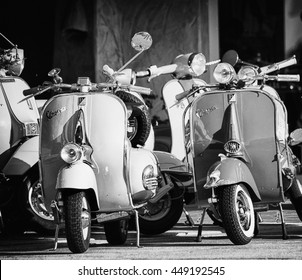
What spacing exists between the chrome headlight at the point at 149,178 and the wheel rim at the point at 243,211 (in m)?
0.53

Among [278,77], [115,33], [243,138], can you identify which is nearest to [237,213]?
Result: [243,138]

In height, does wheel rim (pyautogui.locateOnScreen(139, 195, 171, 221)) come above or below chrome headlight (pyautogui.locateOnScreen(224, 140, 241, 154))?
below

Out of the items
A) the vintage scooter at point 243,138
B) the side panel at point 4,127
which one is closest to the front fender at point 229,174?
the vintage scooter at point 243,138

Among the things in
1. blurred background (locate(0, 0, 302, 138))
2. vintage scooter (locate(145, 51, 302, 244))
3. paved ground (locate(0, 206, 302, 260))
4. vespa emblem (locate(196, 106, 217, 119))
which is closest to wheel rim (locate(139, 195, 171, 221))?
paved ground (locate(0, 206, 302, 260))

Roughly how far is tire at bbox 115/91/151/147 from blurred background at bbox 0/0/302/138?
311 centimetres

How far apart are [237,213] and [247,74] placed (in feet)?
3.54

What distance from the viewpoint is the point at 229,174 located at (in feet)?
18.5

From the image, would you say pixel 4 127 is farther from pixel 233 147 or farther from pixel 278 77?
pixel 278 77

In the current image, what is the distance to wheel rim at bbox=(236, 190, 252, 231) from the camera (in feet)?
18.7

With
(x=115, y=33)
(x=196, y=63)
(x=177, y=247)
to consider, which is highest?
(x=115, y=33)

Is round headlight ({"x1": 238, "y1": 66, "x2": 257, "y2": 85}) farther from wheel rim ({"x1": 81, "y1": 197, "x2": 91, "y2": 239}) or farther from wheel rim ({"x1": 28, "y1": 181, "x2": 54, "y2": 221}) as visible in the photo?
wheel rim ({"x1": 28, "y1": 181, "x2": 54, "y2": 221})

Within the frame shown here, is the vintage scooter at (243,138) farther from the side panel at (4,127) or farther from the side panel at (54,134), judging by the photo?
the side panel at (4,127)
